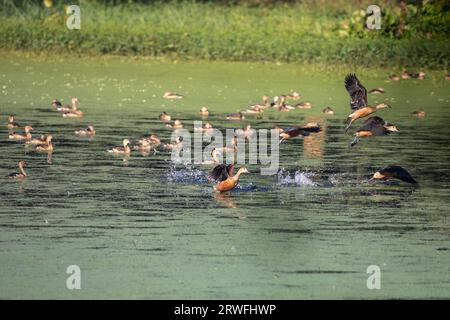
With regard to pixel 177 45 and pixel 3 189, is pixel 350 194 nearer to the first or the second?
pixel 3 189

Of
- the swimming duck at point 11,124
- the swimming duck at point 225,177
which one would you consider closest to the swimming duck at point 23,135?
the swimming duck at point 11,124

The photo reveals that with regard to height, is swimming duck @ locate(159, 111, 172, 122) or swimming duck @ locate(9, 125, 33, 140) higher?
swimming duck @ locate(159, 111, 172, 122)

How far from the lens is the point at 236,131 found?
1488 cm

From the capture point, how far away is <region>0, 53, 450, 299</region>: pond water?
866 centimetres

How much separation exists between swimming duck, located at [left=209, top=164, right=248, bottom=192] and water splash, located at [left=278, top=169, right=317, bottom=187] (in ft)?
1.36

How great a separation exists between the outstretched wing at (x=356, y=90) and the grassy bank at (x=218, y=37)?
7.43 m

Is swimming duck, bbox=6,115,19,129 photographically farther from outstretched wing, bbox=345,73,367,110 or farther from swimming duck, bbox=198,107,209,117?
outstretched wing, bbox=345,73,367,110

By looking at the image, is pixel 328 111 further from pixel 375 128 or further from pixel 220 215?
pixel 220 215

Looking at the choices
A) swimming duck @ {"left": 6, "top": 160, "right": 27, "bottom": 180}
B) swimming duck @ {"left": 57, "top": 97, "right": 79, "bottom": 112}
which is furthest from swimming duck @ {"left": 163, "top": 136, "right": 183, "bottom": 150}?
swimming duck @ {"left": 57, "top": 97, "right": 79, "bottom": 112}

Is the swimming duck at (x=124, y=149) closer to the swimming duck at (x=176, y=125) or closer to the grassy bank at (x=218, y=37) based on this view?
the swimming duck at (x=176, y=125)

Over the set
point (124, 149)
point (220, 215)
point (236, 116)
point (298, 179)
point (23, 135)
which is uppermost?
point (236, 116)

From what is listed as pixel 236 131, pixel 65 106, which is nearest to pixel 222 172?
pixel 236 131

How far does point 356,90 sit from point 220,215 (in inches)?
123

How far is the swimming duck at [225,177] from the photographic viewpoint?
11414 millimetres
